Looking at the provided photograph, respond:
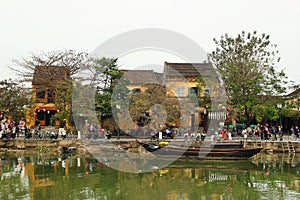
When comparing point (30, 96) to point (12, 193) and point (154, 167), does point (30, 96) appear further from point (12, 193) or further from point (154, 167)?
point (12, 193)

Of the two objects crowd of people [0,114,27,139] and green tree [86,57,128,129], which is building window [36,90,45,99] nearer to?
crowd of people [0,114,27,139]

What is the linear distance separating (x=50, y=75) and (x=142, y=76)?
9.55 metres

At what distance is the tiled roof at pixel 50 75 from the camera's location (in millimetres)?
27672

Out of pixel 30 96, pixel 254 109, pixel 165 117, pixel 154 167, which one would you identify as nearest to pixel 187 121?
pixel 165 117

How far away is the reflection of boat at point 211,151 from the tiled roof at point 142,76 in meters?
13.2

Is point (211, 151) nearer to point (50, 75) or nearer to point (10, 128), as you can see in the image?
point (10, 128)

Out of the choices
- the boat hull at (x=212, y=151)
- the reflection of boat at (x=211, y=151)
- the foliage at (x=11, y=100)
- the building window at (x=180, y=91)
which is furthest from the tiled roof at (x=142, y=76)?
the boat hull at (x=212, y=151)

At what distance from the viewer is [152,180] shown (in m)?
13.7

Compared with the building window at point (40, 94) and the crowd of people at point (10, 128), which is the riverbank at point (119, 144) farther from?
the building window at point (40, 94)

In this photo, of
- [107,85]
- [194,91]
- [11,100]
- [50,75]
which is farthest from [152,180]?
[50,75]

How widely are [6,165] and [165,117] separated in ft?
36.9

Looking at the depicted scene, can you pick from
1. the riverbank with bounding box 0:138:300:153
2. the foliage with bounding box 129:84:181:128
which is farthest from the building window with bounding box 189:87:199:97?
the riverbank with bounding box 0:138:300:153

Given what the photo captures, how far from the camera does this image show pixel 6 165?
17156 millimetres

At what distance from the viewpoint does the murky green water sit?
36.4ft
